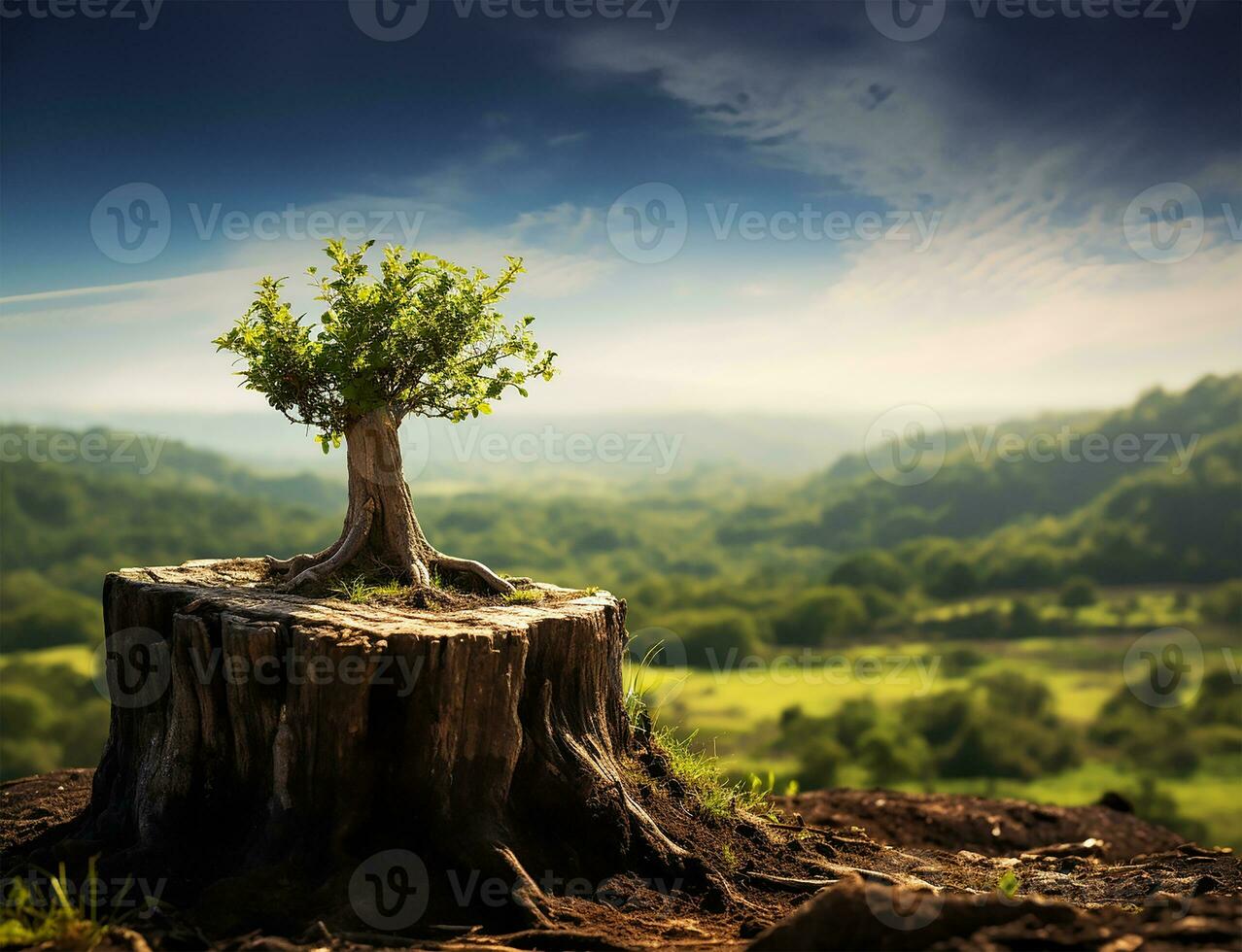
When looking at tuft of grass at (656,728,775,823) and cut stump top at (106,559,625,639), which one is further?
tuft of grass at (656,728,775,823)

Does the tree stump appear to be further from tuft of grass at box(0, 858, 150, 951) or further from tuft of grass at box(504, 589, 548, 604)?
tuft of grass at box(0, 858, 150, 951)

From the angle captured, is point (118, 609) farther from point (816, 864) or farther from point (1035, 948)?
point (1035, 948)

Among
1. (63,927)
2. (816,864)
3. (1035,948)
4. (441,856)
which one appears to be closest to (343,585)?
(441,856)

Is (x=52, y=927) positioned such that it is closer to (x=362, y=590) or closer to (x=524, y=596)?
(x=362, y=590)

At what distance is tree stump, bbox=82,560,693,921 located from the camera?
6.42 m

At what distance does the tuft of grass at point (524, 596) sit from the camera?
8.00m

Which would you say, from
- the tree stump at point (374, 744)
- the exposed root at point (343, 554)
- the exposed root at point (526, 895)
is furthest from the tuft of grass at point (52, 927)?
the exposed root at point (343, 554)

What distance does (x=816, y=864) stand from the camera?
25.2ft

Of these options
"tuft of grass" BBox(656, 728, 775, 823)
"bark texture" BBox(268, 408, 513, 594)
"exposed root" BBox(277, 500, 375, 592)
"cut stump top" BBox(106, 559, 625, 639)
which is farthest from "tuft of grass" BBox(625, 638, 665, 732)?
"exposed root" BBox(277, 500, 375, 592)

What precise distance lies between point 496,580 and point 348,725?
2.29 m

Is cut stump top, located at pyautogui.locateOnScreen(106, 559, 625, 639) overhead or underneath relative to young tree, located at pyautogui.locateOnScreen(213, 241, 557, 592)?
underneath

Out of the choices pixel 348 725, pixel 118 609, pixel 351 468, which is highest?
pixel 351 468

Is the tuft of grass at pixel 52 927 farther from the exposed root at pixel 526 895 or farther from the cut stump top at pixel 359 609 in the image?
the exposed root at pixel 526 895

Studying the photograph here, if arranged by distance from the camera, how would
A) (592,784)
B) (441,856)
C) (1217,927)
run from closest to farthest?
(1217,927), (441,856), (592,784)
